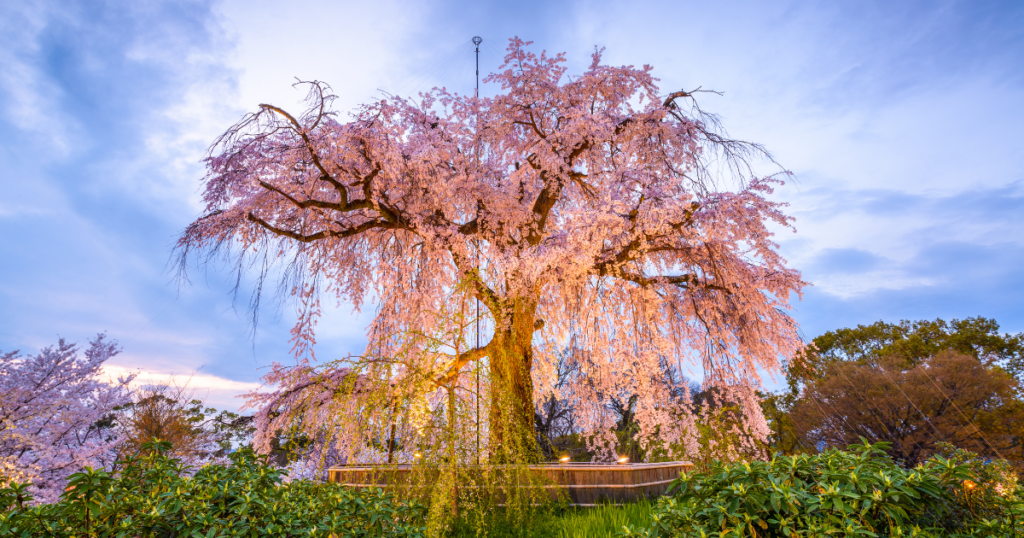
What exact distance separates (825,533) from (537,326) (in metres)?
5.77

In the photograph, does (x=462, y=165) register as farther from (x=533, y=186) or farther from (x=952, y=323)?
(x=952, y=323)

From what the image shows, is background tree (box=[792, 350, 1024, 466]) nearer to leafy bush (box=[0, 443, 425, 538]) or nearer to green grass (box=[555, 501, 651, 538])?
green grass (box=[555, 501, 651, 538])

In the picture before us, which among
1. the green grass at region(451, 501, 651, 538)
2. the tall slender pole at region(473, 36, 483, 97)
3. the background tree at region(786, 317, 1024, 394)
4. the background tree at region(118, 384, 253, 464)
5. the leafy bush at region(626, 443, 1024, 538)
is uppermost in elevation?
the tall slender pole at region(473, 36, 483, 97)

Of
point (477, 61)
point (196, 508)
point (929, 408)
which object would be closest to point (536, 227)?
point (477, 61)

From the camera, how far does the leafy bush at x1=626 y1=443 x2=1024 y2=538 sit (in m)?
1.88


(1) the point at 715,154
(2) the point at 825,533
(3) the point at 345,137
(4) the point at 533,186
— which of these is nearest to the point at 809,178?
(1) the point at 715,154

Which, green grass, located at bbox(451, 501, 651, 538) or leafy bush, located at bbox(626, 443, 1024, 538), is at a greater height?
leafy bush, located at bbox(626, 443, 1024, 538)

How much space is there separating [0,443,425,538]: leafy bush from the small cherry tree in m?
3.33

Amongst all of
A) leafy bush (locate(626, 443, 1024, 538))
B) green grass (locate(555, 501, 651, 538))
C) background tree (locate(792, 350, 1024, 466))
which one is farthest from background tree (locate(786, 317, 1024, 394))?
leafy bush (locate(626, 443, 1024, 538))

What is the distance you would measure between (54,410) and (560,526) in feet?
25.8

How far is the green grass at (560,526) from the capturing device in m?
3.97

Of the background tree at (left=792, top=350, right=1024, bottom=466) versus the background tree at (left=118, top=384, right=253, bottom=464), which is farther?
the background tree at (left=792, top=350, right=1024, bottom=466)

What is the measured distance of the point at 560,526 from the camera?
419 centimetres

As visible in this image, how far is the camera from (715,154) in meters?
6.45
